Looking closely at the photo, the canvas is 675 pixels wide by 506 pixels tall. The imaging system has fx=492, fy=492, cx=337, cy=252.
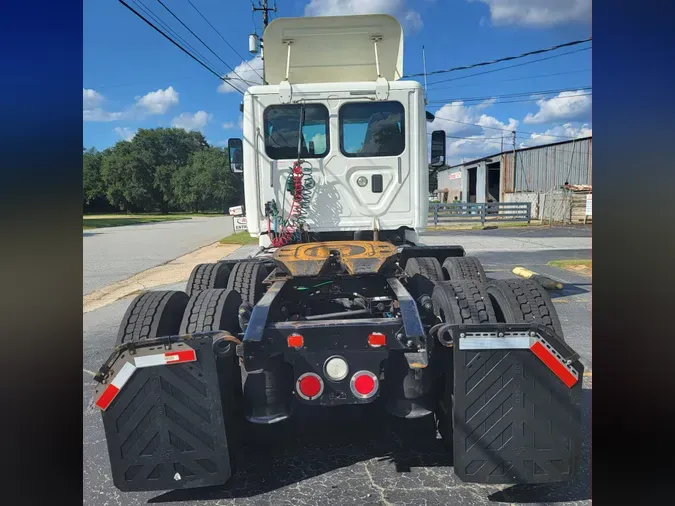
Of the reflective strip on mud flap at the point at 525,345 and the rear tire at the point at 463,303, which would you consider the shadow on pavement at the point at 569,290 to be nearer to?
the rear tire at the point at 463,303

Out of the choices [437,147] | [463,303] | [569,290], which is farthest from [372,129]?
[569,290]

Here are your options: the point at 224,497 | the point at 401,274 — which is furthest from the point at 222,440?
the point at 401,274

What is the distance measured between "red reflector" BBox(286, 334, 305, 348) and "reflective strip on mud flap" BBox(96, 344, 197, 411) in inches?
19.6

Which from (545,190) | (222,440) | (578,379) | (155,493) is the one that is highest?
(545,190)

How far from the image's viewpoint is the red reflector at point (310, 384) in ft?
8.80

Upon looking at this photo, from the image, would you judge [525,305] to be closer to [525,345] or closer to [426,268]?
[525,345]

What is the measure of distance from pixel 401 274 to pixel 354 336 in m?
1.75

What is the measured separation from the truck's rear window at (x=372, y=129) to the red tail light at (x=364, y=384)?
3.05 m

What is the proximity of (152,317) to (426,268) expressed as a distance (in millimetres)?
2676

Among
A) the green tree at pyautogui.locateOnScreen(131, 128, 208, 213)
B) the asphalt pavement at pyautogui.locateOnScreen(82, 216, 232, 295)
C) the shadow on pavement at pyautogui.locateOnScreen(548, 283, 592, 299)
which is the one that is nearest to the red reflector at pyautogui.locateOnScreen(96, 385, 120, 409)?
the shadow on pavement at pyautogui.locateOnScreen(548, 283, 592, 299)

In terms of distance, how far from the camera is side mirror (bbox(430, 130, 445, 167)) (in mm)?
5381

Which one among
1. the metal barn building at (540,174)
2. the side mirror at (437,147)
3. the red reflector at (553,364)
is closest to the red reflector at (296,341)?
the red reflector at (553,364)

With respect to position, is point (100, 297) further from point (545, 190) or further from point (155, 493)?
point (545, 190)

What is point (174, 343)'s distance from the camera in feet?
8.23
